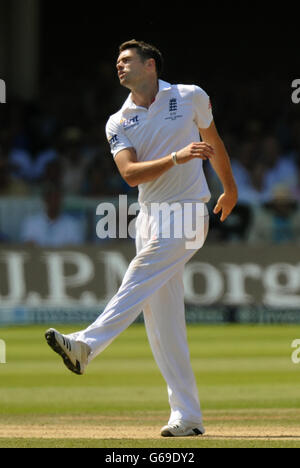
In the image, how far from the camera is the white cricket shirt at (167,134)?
6.77 metres

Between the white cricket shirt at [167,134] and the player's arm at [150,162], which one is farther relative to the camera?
the white cricket shirt at [167,134]

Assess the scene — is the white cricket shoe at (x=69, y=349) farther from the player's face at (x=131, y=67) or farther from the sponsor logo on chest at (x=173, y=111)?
→ the player's face at (x=131, y=67)

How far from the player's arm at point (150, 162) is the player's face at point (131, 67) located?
1.43 ft

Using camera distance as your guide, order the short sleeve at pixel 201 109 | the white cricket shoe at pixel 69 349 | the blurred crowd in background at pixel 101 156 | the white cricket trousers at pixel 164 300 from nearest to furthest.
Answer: the white cricket shoe at pixel 69 349 < the white cricket trousers at pixel 164 300 < the short sleeve at pixel 201 109 < the blurred crowd in background at pixel 101 156

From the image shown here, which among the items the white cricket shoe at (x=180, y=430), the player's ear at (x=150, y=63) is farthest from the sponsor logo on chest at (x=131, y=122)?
the white cricket shoe at (x=180, y=430)

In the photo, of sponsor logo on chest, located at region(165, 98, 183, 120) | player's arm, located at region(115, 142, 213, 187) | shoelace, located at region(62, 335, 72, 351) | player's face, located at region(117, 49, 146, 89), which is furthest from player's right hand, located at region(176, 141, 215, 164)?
shoelace, located at region(62, 335, 72, 351)

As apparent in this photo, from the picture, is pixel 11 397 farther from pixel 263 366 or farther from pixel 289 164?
pixel 289 164

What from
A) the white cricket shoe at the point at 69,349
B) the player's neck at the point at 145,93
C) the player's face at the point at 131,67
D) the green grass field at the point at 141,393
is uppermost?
the player's face at the point at 131,67

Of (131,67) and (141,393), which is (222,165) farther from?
(141,393)

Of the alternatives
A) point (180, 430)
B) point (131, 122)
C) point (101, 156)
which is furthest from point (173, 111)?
point (101, 156)

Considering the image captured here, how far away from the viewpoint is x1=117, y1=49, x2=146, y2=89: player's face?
6.80m

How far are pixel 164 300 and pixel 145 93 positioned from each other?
1275mm

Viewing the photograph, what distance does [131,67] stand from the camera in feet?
22.3

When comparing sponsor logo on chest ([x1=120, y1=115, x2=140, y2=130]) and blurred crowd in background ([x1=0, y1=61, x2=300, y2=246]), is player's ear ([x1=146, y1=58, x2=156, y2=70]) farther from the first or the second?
blurred crowd in background ([x1=0, y1=61, x2=300, y2=246])
